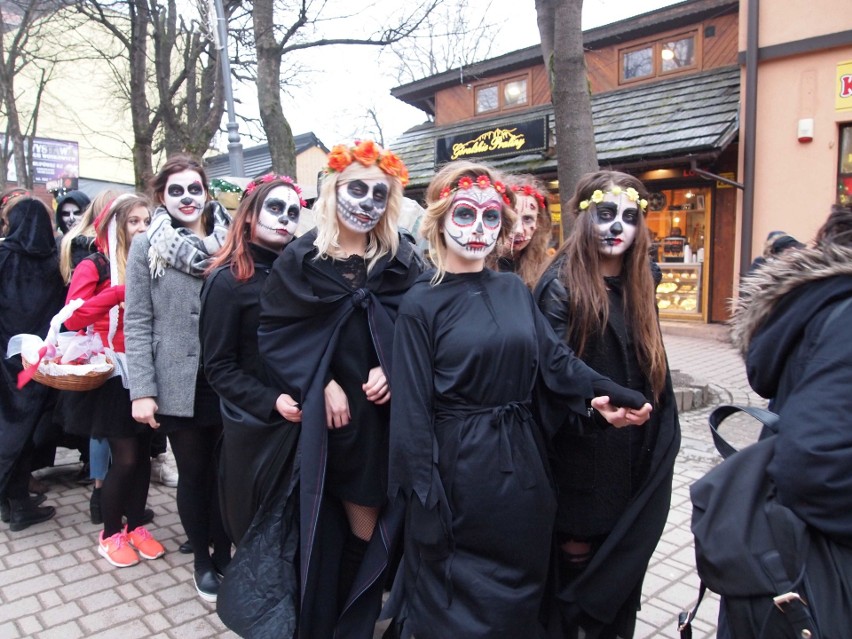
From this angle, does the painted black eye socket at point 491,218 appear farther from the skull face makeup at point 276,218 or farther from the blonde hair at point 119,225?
the blonde hair at point 119,225

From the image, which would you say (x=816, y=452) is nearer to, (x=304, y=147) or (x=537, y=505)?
(x=537, y=505)

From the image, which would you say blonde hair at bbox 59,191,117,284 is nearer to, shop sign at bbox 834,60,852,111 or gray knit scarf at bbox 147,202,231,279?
gray knit scarf at bbox 147,202,231,279

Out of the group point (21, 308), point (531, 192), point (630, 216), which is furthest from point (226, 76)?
point (630, 216)

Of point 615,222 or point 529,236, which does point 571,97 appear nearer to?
point 529,236

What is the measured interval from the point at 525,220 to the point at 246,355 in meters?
1.63

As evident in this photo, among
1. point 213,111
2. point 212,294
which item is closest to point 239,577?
point 212,294

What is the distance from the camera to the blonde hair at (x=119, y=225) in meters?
3.71

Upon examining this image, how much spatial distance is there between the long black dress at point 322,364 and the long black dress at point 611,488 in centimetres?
67

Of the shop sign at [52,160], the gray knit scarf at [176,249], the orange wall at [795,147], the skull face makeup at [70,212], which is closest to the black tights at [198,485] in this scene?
the gray knit scarf at [176,249]

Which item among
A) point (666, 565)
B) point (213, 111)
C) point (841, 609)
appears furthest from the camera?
point (213, 111)

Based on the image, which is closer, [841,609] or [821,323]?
[841,609]

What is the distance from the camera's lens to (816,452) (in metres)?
1.40

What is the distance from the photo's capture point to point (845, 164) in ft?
30.5

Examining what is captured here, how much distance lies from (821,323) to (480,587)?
1.27 m
